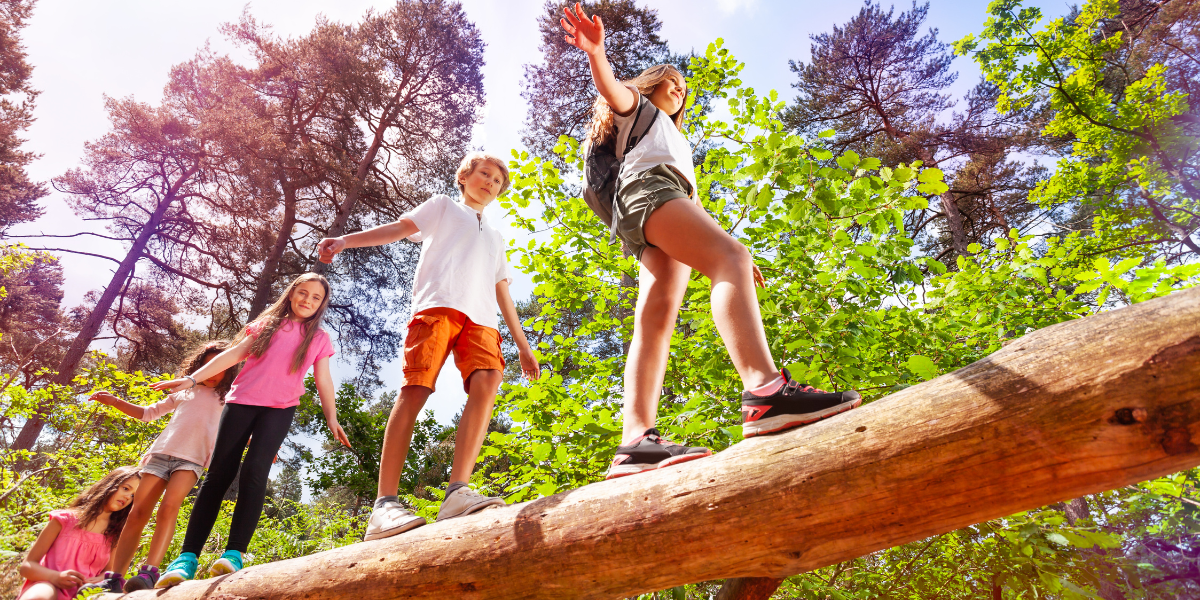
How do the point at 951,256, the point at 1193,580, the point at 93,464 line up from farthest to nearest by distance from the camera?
1. the point at 951,256
2. the point at 93,464
3. the point at 1193,580

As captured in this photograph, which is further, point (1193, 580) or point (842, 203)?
Result: point (1193, 580)

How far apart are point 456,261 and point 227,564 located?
1.65 m

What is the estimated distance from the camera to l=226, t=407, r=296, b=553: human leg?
2611mm

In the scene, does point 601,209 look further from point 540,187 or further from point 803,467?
point 540,187

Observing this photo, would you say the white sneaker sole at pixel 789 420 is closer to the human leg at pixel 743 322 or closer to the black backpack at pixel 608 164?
the human leg at pixel 743 322

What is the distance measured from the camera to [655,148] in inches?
78.2

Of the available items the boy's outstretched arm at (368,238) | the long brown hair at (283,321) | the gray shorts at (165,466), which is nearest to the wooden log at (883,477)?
the boy's outstretched arm at (368,238)

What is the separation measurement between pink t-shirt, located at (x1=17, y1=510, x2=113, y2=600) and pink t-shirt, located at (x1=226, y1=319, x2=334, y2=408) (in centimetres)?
235

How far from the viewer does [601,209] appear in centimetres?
224

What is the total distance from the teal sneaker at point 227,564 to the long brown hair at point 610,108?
7.86 ft

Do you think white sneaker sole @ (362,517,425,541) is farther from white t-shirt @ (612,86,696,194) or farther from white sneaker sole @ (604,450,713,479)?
white t-shirt @ (612,86,696,194)

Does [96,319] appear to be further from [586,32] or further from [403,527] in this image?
[586,32]

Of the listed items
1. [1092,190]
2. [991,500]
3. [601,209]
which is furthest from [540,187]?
[1092,190]

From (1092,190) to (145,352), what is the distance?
64.5ft
